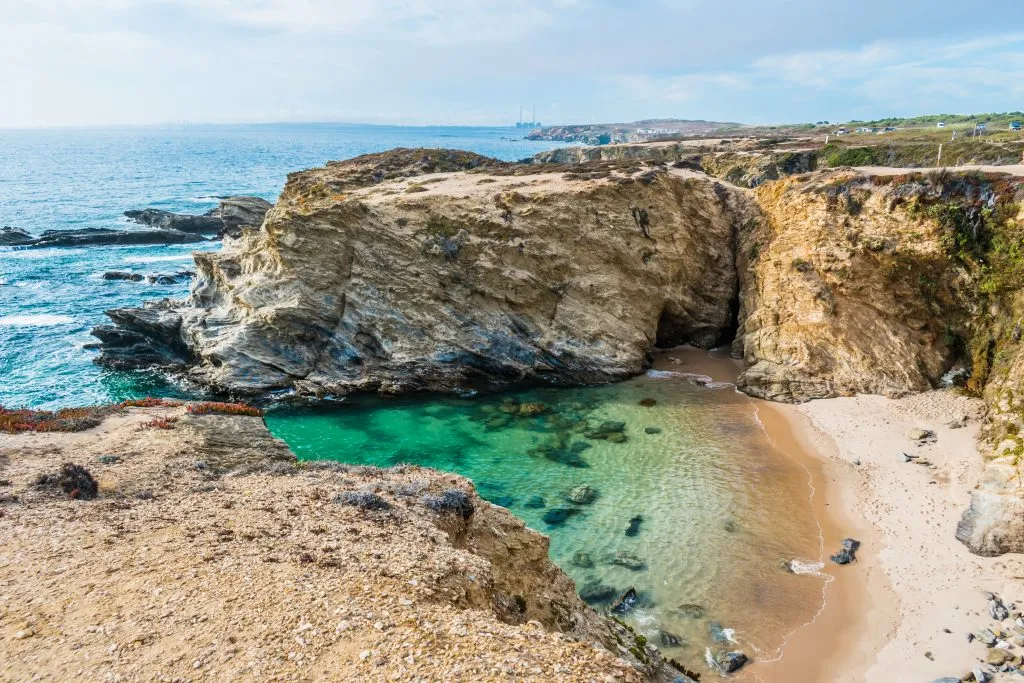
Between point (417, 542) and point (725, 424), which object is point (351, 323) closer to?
point (725, 424)

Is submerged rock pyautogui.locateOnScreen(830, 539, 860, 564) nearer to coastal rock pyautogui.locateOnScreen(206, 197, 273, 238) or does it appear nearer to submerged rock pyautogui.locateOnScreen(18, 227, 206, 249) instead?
coastal rock pyautogui.locateOnScreen(206, 197, 273, 238)

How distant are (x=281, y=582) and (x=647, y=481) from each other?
18220mm

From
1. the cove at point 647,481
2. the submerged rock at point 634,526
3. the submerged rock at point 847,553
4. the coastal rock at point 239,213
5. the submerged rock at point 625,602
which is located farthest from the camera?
the coastal rock at point 239,213

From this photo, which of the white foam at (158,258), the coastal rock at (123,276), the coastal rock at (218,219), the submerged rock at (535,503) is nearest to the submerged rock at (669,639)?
the submerged rock at (535,503)

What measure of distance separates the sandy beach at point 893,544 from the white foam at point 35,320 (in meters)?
51.9

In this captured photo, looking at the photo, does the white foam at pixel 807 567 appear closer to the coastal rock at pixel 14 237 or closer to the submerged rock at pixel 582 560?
the submerged rock at pixel 582 560

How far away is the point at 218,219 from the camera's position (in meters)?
79.0

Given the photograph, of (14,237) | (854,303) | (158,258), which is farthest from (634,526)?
(14,237)

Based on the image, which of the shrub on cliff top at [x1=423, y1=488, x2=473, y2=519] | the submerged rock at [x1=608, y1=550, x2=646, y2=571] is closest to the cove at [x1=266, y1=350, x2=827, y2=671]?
the submerged rock at [x1=608, y1=550, x2=646, y2=571]

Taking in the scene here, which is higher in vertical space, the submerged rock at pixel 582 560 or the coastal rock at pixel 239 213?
the coastal rock at pixel 239 213

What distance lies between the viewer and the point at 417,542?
39.4 feet

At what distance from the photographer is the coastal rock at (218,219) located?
7638 centimetres

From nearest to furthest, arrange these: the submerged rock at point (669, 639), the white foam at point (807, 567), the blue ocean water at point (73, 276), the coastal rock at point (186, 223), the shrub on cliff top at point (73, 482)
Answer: the shrub on cliff top at point (73, 482), the submerged rock at point (669, 639), the white foam at point (807, 567), the blue ocean water at point (73, 276), the coastal rock at point (186, 223)

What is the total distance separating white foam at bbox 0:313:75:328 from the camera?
44.8 metres
